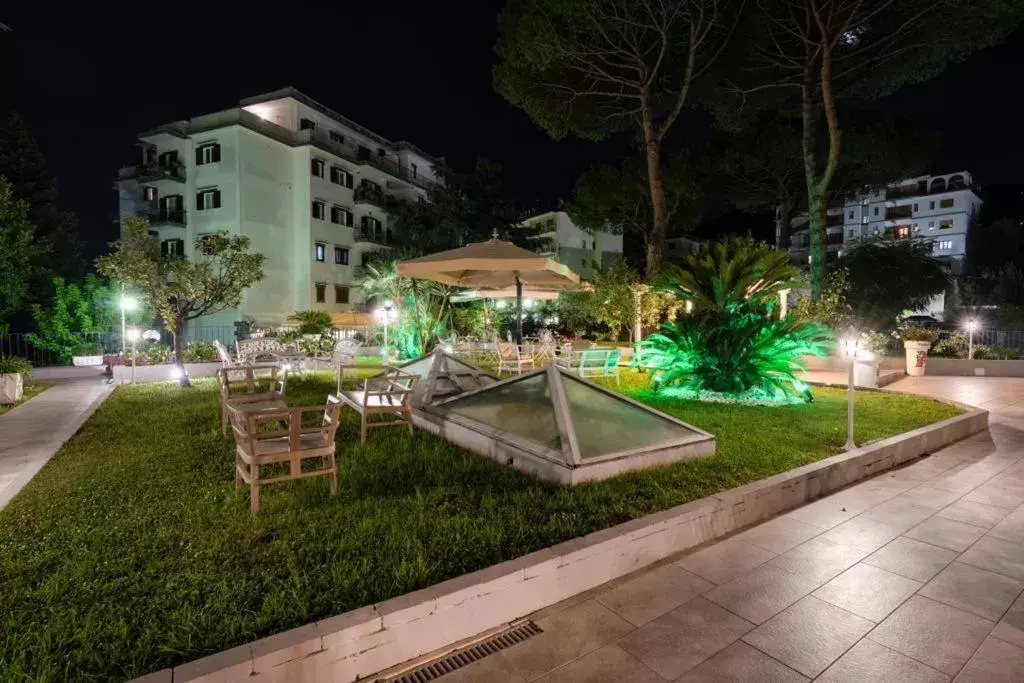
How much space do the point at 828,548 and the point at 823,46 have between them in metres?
18.6

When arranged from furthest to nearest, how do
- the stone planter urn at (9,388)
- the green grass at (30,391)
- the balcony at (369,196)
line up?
the balcony at (369,196) < the stone planter urn at (9,388) < the green grass at (30,391)

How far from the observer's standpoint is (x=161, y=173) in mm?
25672

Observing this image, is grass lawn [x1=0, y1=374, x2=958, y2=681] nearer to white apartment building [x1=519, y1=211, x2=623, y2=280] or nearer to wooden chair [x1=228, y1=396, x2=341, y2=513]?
wooden chair [x1=228, y1=396, x2=341, y2=513]

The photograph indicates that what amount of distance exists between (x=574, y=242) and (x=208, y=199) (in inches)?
917

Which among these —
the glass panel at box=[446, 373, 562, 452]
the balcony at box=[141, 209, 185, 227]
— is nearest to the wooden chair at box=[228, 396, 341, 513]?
the glass panel at box=[446, 373, 562, 452]

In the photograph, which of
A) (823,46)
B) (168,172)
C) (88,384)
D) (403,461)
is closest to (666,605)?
(403,461)

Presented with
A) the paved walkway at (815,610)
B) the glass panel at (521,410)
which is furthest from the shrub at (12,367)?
the paved walkway at (815,610)

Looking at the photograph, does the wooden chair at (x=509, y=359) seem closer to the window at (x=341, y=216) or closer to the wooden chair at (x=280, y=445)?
the wooden chair at (x=280, y=445)

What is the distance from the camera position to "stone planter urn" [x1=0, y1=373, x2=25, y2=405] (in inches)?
354

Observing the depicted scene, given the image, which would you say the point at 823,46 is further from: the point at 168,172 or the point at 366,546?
the point at 168,172

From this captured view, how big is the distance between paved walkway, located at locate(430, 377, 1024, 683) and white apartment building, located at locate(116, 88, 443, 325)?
25798 mm

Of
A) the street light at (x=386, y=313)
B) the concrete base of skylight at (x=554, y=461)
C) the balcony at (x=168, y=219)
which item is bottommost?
the concrete base of skylight at (x=554, y=461)

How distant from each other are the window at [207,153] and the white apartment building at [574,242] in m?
18.3

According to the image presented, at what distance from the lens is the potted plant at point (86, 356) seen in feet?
55.9
